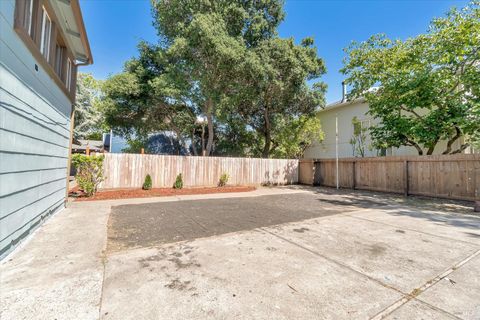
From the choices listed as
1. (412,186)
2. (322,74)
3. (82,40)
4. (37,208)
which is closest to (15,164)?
(37,208)

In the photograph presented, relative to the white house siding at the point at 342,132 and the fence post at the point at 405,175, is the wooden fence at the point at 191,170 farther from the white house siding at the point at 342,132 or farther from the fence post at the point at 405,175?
the fence post at the point at 405,175

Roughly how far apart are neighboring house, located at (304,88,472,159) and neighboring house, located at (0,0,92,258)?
12.1 metres

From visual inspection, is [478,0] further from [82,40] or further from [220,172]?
[82,40]

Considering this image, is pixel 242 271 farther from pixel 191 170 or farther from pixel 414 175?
pixel 414 175

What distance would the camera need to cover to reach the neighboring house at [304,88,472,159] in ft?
42.6

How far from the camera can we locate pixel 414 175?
8.77 metres

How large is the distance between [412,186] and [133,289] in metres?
10.4

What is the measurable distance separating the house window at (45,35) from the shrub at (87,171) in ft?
12.1

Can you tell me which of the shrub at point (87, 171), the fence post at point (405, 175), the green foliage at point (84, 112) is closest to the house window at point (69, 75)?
the shrub at point (87, 171)

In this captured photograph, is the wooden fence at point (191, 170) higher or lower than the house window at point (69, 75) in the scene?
lower

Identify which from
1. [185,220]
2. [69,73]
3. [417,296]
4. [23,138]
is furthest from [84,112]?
[417,296]

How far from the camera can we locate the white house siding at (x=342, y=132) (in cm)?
1334

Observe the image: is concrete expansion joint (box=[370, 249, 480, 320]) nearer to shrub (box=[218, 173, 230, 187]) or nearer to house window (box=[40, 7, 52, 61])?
house window (box=[40, 7, 52, 61])

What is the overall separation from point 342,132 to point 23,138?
620 inches
